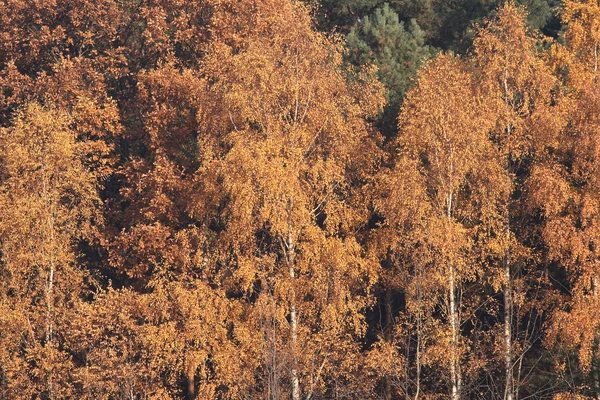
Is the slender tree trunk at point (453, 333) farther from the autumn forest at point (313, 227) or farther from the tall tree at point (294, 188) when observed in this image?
the tall tree at point (294, 188)

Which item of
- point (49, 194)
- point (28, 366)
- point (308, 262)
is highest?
point (49, 194)

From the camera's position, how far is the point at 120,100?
134ft

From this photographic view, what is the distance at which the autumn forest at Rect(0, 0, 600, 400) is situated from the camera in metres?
31.0

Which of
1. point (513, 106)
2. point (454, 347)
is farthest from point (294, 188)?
point (513, 106)

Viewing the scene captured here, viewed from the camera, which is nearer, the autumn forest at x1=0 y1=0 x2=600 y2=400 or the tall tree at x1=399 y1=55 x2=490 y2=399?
the autumn forest at x1=0 y1=0 x2=600 y2=400

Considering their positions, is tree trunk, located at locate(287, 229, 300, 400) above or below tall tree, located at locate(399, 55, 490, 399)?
below

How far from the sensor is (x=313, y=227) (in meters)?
32.4

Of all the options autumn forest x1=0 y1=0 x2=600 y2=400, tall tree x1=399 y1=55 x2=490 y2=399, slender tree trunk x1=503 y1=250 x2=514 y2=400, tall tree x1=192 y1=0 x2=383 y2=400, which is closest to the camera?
slender tree trunk x1=503 y1=250 x2=514 y2=400

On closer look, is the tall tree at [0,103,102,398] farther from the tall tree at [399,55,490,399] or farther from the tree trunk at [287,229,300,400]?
the tall tree at [399,55,490,399]

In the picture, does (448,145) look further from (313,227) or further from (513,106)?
(313,227)

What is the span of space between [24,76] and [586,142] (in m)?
19.6

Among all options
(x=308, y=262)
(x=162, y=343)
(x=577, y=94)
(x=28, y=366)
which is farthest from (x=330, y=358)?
(x=577, y=94)

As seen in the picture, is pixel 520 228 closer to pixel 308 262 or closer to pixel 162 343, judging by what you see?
pixel 308 262

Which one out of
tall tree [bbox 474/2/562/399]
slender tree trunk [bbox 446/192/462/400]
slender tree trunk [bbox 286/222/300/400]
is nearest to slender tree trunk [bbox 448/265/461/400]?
slender tree trunk [bbox 446/192/462/400]
